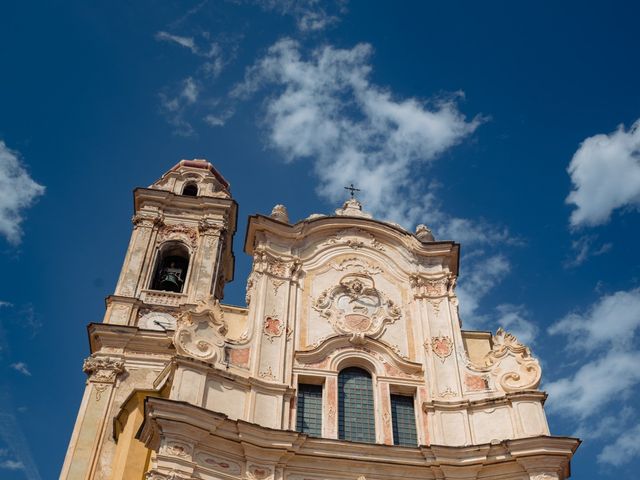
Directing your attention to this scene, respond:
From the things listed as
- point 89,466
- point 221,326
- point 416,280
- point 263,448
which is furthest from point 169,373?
point 416,280

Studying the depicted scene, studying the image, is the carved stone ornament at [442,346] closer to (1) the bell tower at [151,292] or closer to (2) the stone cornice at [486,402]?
(2) the stone cornice at [486,402]

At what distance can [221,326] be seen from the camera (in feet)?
55.8

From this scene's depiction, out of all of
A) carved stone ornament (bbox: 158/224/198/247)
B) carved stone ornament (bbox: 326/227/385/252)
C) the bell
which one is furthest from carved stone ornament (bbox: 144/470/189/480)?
carved stone ornament (bbox: 158/224/198/247)

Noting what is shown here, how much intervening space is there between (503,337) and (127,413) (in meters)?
9.11

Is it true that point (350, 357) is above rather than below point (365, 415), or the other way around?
above

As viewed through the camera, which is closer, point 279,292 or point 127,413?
point 127,413

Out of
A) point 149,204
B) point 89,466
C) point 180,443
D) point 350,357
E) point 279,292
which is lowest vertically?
point 180,443

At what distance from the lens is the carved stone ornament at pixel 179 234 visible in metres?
27.1

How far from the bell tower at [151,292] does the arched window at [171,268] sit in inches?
1.4

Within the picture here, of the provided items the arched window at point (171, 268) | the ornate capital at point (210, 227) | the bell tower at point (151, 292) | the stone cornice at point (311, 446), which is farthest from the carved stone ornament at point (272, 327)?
the ornate capital at point (210, 227)

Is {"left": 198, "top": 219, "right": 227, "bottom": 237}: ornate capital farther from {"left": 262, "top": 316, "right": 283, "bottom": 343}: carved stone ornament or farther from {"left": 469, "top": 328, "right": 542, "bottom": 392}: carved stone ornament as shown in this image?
{"left": 469, "top": 328, "right": 542, "bottom": 392}: carved stone ornament

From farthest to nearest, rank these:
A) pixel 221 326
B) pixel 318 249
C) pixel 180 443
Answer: pixel 318 249 → pixel 221 326 → pixel 180 443

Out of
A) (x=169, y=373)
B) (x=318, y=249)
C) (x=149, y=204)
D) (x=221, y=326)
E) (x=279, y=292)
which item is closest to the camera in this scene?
(x=169, y=373)

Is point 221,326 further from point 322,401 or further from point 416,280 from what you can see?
point 416,280
